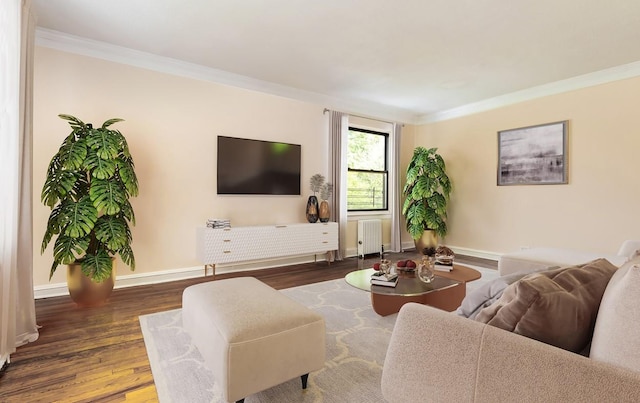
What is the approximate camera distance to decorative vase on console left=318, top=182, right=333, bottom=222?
4.96 metres

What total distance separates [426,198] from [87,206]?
4.82 meters

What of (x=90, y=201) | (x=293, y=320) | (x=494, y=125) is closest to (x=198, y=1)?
(x=90, y=201)

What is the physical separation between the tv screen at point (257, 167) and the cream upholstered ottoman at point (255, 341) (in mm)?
2658

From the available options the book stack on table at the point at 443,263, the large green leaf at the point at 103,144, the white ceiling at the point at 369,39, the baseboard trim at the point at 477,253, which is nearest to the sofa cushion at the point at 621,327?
the book stack on table at the point at 443,263

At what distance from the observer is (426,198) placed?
225 inches

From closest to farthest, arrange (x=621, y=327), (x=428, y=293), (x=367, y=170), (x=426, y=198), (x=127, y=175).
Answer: (x=621, y=327)
(x=428, y=293)
(x=127, y=175)
(x=426, y=198)
(x=367, y=170)

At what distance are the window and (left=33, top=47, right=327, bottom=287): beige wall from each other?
57.4 inches

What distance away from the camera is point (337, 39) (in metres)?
3.38

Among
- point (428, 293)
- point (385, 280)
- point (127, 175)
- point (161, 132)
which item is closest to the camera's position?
point (385, 280)

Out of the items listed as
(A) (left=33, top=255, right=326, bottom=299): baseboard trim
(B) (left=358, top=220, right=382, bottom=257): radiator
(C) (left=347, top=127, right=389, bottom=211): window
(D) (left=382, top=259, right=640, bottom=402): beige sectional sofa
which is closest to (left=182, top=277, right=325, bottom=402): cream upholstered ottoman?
(D) (left=382, top=259, right=640, bottom=402): beige sectional sofa

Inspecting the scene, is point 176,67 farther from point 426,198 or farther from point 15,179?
point 426,198

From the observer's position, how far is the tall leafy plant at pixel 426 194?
5.58 meters

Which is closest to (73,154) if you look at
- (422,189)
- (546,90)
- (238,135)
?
(238,135)

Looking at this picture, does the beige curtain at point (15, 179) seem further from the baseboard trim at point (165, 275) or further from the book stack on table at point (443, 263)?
the book stack on table at point (443, 263)
